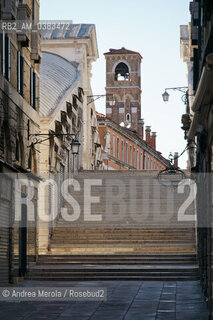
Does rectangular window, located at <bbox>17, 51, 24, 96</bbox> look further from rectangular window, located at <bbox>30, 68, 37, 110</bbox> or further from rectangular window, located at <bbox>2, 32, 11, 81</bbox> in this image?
rectangular window, located at <bbox>30, 68, 37, 110</bbox>

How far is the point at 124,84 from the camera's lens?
4970 inches

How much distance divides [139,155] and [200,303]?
3098 inches

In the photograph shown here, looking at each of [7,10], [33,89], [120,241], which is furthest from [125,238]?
[7,10]

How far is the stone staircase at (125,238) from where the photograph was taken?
25703mm

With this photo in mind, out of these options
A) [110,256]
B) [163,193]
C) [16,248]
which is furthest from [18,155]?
[163,193]

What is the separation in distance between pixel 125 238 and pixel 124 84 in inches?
3799

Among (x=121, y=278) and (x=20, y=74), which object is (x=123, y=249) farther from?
(x=20, y=74)

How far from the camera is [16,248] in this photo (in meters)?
A: 23.1

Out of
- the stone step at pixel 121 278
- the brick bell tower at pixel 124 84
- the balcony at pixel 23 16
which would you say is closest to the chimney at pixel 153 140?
the brick bell tower at pixel 124 84

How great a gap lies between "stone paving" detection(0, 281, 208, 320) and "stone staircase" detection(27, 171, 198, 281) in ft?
10.7

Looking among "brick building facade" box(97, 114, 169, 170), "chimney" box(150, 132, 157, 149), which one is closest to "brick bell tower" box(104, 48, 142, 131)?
"chimney" box(150, 132, 157, 149)

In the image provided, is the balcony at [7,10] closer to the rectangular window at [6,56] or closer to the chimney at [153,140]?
the rectangular window at [6,56]

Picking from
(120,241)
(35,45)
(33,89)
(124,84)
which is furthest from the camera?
(124,84)

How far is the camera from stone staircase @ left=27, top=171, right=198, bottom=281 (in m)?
25.7
